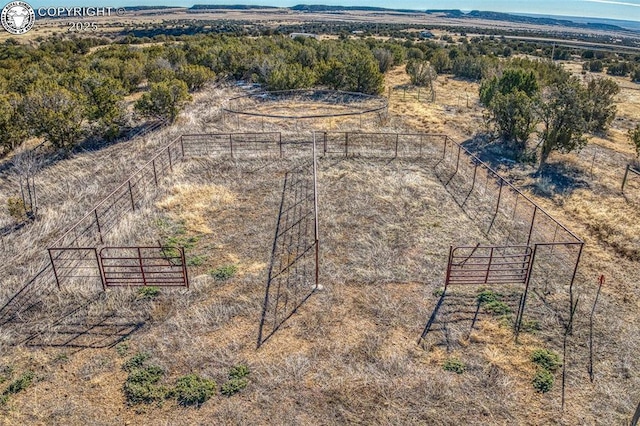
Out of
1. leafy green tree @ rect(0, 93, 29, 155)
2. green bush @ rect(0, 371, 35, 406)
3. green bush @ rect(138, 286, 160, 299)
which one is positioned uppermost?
leafy green tree @ rect(0, 93, 29, 155)

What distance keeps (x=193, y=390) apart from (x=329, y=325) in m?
3.42

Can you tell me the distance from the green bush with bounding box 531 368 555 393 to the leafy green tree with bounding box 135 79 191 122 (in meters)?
23.0

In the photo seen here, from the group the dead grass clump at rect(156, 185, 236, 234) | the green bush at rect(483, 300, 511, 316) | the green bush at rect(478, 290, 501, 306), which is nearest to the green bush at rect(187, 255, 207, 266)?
the dead grass clump at rect(156, 185, 236, 234)

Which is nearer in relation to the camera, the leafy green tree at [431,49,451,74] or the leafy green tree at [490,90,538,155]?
the leafy green tree at [490,90,538,155]

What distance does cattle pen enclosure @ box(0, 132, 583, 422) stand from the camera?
1041 cm

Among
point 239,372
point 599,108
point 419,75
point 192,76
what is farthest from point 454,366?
point 419,75

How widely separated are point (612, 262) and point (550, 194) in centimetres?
537

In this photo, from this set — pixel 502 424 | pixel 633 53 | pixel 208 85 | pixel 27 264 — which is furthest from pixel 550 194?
pixel 633 53

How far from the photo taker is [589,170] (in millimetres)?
20016

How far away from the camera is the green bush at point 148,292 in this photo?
1158 cm

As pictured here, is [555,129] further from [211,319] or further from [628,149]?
[211,319]

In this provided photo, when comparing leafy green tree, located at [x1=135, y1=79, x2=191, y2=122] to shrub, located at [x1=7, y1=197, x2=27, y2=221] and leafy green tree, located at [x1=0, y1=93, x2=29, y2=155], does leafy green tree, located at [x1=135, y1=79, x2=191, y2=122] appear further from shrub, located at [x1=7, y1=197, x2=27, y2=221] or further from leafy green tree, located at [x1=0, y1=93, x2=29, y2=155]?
shrub, located at [x1=7, y1=197, x2=27, y2=221]

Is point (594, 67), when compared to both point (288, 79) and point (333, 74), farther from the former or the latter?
point (288, 79)

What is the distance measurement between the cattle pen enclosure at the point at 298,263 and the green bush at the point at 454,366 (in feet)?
1.47
